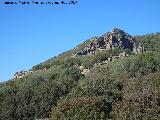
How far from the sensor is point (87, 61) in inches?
5212

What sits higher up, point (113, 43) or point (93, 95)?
point (113, 43)

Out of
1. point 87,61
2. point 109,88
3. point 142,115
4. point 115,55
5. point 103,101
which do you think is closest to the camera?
point 142,115

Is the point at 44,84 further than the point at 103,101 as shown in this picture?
Yes

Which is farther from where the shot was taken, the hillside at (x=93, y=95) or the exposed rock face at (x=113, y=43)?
the exposed rock face at (x=113, y=43)

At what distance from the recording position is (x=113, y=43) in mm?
159500

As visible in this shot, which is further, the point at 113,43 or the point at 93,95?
the point at 113,43

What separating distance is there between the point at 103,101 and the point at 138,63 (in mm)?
45349

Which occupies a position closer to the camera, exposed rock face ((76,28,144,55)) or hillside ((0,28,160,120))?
hillside ((0,28,160,120))

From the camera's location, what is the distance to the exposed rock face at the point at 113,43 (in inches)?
6275

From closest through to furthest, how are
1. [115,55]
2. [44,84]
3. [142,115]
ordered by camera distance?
[142,115], [44,84], [115,55]

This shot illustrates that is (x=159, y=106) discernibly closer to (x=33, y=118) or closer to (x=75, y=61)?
(x=33, y=118)

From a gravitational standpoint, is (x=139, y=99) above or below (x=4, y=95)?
above

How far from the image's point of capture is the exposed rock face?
523 ft

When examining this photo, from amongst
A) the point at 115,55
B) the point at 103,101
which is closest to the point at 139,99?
the point at 103,101
